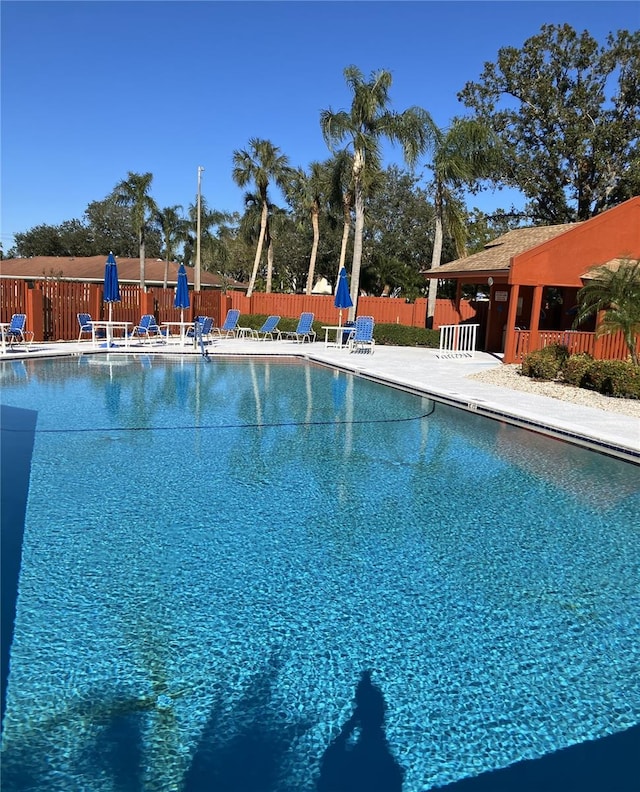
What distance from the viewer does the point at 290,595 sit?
4246 mm

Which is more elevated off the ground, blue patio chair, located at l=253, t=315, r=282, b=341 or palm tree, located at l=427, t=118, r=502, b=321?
palm tree, located at l=427, t=118, r=502, b=321

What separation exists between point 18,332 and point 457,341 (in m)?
13.8

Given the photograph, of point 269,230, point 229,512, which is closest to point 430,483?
point 229,512

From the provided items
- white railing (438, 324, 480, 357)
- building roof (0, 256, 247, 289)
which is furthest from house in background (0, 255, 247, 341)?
building roof (0, 256, 247, 289)

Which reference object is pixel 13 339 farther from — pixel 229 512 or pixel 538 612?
pixel 538 612

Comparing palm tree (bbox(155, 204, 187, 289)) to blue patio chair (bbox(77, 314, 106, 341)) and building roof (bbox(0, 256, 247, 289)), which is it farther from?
blue patio chair (bbox(77, 314, 106, 341))

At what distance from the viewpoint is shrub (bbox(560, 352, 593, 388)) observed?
500 inches

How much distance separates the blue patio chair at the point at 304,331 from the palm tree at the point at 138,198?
55.9ft

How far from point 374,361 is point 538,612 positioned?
1377 cm

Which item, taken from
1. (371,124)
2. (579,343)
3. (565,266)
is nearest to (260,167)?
(371,124)

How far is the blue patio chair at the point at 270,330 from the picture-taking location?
23906 mm

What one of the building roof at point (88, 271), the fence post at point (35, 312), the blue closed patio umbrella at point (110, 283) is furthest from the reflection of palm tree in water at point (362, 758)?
the building roof at point (88, 271)

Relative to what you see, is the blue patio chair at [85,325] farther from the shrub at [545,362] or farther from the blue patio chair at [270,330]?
the shrub at [545,362]

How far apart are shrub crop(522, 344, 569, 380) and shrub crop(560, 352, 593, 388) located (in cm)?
37
